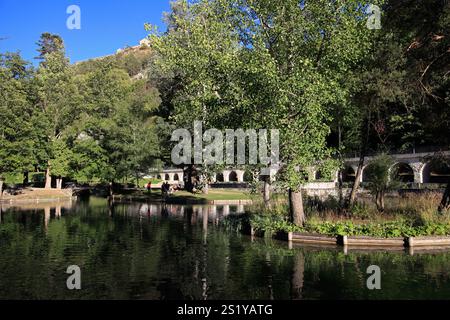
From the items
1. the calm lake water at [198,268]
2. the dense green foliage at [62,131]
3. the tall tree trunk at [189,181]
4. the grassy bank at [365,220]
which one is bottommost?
the calm lake water at [198,268]

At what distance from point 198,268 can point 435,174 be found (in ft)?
251

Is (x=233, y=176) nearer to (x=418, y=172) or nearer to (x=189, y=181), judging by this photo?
(x=418, y=172)

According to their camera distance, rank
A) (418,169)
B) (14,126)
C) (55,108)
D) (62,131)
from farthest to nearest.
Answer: (418,169) → (62,131) → (55,108) → (14,126)

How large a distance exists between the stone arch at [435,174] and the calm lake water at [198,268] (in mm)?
62412

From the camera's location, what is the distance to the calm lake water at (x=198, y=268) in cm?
1329

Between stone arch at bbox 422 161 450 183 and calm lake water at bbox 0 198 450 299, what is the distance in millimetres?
62412

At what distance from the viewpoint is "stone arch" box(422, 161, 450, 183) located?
77.2 m

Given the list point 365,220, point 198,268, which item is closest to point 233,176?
point 365,220

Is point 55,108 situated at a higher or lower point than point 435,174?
higher

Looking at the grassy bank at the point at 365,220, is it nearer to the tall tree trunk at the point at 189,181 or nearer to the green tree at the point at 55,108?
the tall tree trunk at the point at 189,181

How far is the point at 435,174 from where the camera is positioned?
269 ft

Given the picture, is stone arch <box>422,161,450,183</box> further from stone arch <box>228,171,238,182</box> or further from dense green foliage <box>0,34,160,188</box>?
stone arch <box>228,171,238,182</box>

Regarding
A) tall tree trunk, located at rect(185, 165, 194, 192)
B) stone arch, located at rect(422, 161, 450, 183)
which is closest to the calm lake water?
tall tree trunk, located at rect(185, 165, 194, 192)

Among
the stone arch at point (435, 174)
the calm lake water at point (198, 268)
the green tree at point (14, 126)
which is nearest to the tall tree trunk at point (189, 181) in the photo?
the green tree at point (14, 126)
